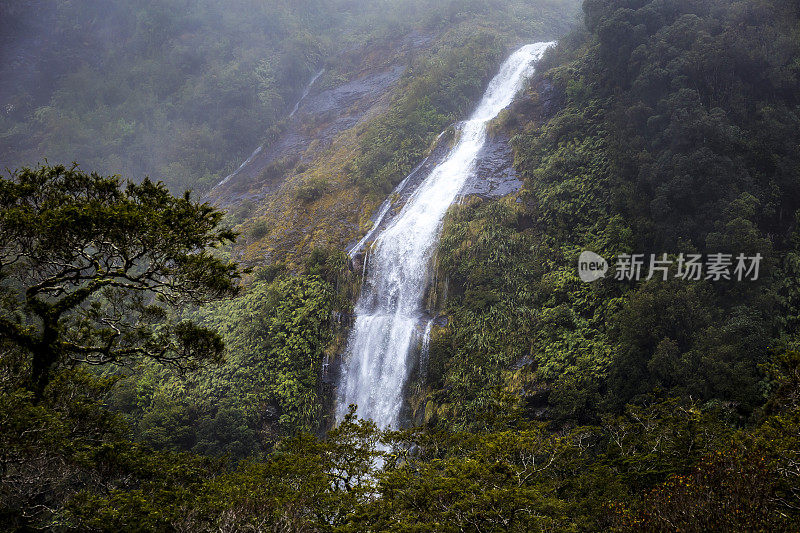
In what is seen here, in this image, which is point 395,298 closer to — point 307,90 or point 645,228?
point 645,228

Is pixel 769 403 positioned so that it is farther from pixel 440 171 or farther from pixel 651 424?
pixel 440 171

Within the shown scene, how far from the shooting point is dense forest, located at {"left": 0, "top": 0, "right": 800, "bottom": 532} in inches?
257

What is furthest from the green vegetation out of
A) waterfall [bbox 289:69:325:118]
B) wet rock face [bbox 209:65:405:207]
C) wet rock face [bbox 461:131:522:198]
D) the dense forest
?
waterfall [bbox 289:69:325:118]

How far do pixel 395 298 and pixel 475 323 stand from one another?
389 cm

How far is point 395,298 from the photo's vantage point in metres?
17.9

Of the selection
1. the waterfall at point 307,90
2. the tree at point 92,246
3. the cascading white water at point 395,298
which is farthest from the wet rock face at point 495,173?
the waterfall at point 307,90

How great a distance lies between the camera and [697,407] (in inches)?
369

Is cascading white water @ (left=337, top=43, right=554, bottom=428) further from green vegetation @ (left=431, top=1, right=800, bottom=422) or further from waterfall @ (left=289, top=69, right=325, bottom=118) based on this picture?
waterfall @ (left=289, top=69, right=325, bottom=118)

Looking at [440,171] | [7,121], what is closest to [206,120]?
[7,121]

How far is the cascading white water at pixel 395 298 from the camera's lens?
1608 centimetres

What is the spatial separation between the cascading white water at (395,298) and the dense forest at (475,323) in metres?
0.73

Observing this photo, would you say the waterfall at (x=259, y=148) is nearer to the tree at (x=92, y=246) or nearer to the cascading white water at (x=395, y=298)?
the cascading white water at (x=395, y=298)

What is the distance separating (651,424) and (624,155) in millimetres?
9612

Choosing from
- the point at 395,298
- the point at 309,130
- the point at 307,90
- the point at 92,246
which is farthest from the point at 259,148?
the point at 92,246
